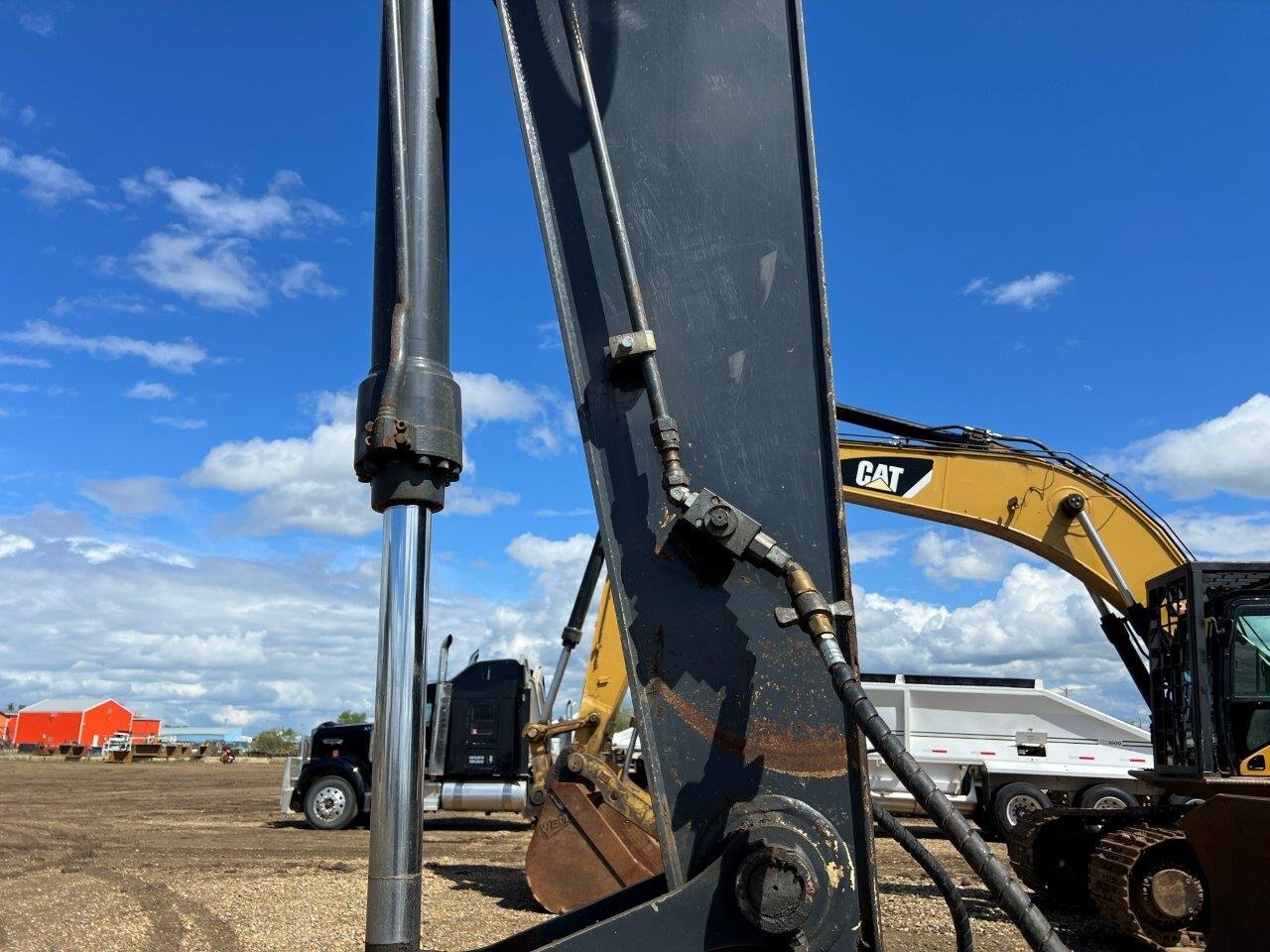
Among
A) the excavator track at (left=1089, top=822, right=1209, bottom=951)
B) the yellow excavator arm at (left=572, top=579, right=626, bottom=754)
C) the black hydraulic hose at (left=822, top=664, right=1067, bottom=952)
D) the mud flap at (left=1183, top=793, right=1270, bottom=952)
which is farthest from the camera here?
the yellow excavator arm at (left=572, top=579, right=626, bottom=754)

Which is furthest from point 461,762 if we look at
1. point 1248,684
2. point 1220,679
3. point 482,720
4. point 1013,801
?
point 1248,684

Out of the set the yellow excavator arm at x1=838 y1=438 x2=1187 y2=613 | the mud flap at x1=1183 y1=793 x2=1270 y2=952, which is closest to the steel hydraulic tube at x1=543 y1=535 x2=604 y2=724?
the yellow excavator arm at x1=838 y1=438 x2=1187 y2=613

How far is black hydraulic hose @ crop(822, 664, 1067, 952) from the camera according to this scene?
182 cm

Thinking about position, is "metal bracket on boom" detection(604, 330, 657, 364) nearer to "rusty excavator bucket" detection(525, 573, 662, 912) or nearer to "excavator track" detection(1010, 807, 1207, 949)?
"rusty excavator bucket" detection(525, 573, 662, 912)

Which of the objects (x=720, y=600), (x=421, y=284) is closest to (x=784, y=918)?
(x=720, y=600)

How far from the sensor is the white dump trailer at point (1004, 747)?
15.0 m

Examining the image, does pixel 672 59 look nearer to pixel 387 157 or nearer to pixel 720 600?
pixel 387 157

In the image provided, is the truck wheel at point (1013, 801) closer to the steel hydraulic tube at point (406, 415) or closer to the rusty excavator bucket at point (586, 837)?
the rusty excavator bucket at point (586, 837)

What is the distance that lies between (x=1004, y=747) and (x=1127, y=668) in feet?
22.4

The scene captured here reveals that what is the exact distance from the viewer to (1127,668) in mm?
9633

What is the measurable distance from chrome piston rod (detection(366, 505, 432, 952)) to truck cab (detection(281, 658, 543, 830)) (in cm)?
1373

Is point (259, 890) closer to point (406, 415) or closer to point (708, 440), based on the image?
point (406, 415)

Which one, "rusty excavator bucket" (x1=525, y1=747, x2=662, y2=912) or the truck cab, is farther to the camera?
the truck cab

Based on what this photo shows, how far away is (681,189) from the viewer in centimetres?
251
